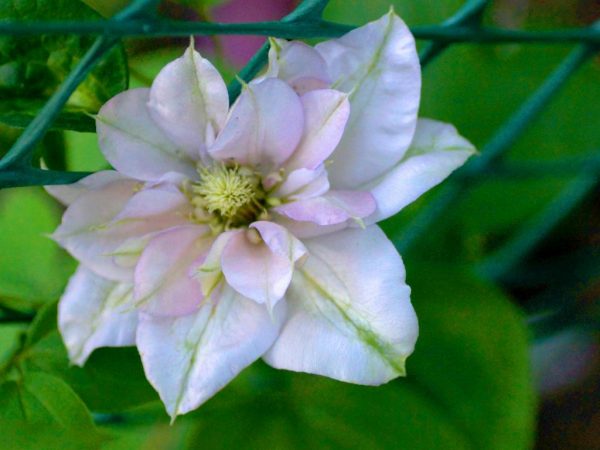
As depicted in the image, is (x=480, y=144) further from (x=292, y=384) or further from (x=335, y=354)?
(x=335, y=354)

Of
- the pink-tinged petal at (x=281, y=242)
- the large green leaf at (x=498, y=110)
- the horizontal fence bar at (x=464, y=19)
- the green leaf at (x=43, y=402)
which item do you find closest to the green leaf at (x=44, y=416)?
the green leaf at (x=43, y=402)

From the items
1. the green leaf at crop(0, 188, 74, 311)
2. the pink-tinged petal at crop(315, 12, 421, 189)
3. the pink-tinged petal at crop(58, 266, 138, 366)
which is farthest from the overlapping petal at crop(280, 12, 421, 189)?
the green leaf at crop(0, 188, 74, 311)

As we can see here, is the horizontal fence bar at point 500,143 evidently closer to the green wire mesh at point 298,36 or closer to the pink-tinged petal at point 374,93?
the green wire mesh at point 298,36

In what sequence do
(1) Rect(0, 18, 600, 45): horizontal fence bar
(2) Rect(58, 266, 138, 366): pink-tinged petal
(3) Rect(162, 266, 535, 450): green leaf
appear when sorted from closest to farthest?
1. (1) Rect(0, 18, 600, 45): horizontal fence bar
2. (2) Rect(58, 266, 138, 366): pink-tinged petal
3. (3) Rect(162, 266, 535, 450): green leaf

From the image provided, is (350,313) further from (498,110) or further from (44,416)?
(498,110)

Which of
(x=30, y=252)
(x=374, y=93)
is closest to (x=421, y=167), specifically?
(x=374, y=93)

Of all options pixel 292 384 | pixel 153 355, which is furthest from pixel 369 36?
pixel 292 384

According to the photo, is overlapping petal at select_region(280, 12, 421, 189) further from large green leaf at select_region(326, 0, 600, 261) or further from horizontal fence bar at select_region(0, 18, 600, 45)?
large green leaf at select_region(326, 0, 600, 261)
